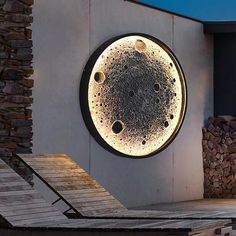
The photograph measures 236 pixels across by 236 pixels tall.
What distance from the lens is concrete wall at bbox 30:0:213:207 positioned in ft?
29.8

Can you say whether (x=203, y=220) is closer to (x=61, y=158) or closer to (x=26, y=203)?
(x=26, y=203)

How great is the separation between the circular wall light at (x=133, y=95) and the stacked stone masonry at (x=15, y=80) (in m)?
1.12

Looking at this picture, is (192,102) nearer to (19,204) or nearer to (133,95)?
(133,95)

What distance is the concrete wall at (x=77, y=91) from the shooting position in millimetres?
9078

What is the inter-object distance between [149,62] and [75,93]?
5.47ft

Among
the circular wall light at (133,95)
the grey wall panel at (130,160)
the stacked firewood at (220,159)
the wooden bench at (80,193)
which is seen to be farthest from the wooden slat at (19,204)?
the stacked firewood at (220,159)

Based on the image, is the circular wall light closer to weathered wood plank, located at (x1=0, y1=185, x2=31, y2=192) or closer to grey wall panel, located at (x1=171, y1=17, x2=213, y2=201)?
grey wall panel, located at (x1=171, y1=17, x2=213, y2=201)

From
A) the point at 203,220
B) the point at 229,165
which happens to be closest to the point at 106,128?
the point at 229,165

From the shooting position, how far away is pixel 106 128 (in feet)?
32.9

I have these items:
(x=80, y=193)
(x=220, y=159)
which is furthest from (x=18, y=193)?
(x=220, y=159)

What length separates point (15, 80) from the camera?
28.1 ft

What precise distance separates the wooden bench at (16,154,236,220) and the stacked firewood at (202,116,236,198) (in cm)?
453

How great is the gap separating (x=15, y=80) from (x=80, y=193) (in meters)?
1.74

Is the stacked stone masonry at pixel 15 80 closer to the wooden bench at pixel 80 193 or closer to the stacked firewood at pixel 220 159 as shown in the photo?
the wooden bench at pixel 80 193
